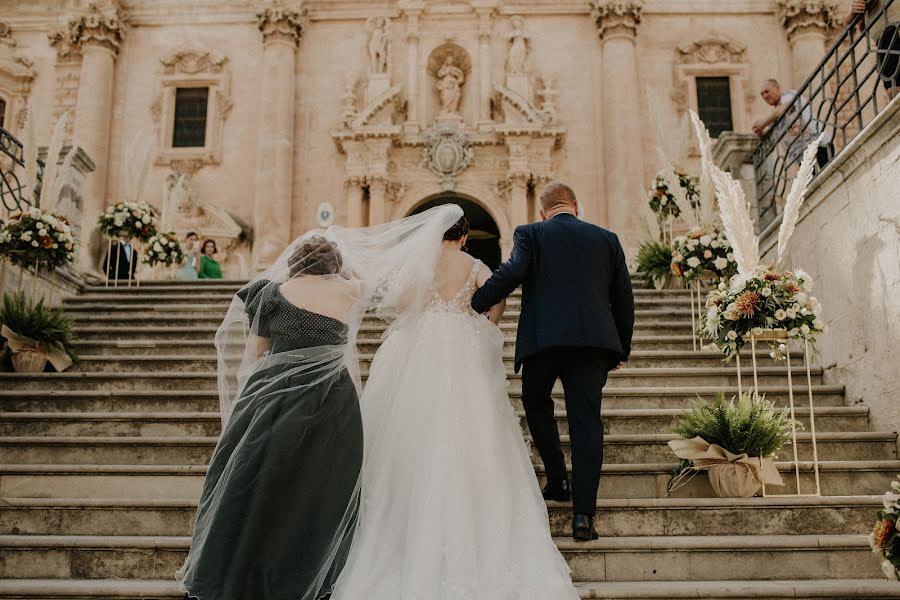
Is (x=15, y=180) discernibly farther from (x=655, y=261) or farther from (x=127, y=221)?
(x=655, y=261)

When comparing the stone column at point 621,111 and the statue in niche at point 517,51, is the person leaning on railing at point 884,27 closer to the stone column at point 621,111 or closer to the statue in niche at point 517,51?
the stone column at point 621,111

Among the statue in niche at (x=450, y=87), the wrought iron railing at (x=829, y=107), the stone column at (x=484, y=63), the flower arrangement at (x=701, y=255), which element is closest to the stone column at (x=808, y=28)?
the stone column at (x=484, y=63)

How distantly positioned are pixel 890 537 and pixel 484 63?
16908mm

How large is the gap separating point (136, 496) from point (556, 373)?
3156 millimetres

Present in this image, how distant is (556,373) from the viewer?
554 centimetres

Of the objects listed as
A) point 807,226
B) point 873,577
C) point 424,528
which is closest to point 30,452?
point 424,528

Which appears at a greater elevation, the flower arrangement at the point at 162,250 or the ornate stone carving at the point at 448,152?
the ornate stone carving at the point at 448,152

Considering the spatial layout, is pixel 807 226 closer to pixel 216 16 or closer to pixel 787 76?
pixel 787 76

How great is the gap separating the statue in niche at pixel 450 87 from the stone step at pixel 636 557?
15117 mm

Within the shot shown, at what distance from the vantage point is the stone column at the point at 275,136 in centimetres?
1867

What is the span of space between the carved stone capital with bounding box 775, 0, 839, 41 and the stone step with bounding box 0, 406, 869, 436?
14.4 metres

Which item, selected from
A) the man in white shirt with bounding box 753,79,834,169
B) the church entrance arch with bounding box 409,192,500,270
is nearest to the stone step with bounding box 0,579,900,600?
the man in white shirt with bounding box 753,79,834,169

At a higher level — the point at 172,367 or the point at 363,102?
the point at 363,102

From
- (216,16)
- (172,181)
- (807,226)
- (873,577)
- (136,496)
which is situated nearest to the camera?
(873,577)
